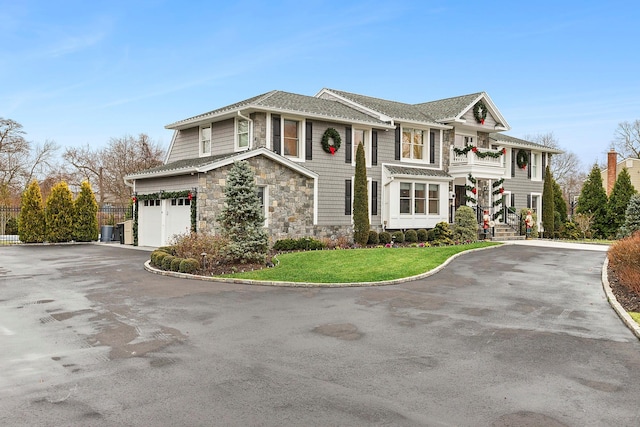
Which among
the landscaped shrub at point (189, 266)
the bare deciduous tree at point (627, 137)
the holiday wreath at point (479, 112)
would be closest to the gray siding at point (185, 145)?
the landscaped shrub at point (189, 266)

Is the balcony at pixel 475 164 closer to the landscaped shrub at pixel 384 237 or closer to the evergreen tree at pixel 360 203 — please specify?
the landscaped shrub at pixel 384 237

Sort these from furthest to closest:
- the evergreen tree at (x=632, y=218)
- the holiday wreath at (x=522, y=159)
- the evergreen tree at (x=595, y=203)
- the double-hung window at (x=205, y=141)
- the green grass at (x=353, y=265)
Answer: the holiday wreath at (x=522, y=159) < the evergreen tree at (x=595, y=203) < the evergreen tree at (x=632, y=218) < the double-hung window at (x=205, y=141) < the green grass at (x=353, y=265)

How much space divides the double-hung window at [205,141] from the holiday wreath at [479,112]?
49.6ft

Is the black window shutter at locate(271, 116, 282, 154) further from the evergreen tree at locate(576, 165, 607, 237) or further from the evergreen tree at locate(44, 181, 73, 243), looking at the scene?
the evergreen tree at locate(576, 165, 607, 237)

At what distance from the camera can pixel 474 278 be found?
1288 centimetres

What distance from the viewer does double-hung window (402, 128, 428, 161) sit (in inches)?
999

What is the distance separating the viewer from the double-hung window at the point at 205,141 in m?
23.1

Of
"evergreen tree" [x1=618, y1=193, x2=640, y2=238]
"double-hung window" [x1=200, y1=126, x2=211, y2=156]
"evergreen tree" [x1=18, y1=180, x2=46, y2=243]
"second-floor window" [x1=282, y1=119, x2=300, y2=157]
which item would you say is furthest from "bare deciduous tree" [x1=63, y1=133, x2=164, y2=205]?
"evergreen tree" [x1=618, y1=193, x2=640, y2=238]

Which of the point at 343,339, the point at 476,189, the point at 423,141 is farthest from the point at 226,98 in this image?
the point at 343,339

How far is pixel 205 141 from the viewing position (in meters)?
23.3

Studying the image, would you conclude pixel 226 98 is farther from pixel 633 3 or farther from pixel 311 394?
pixel 311 394

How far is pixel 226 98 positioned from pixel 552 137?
56.4 metres

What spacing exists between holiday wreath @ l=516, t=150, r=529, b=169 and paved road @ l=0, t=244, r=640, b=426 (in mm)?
21866

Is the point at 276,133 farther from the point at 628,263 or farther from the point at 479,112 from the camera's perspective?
the point at 628,263
